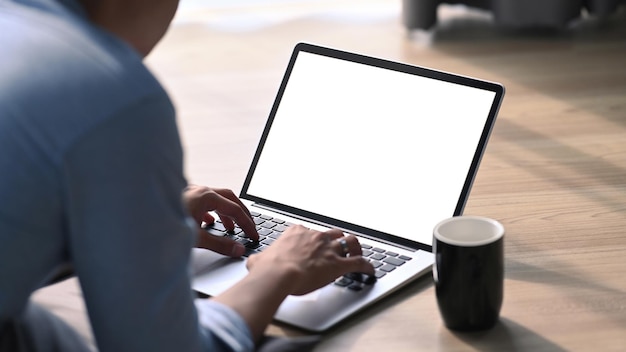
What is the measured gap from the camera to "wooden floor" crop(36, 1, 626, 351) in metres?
1.07

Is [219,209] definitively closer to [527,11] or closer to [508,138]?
[508,138]

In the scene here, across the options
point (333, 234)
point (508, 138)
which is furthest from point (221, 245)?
point (508, 138)

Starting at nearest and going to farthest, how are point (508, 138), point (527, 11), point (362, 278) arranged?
point (362, 278) < point (508, 138) < point (527, 11)

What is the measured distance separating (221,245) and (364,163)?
0.74 feet

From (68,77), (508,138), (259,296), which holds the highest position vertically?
(68,77)

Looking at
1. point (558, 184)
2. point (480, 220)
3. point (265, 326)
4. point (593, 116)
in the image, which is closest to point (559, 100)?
point (593, 116)

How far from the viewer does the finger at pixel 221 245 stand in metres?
1.21

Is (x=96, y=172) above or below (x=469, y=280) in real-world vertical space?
above

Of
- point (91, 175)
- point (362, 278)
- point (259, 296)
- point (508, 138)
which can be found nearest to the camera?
point (91, 175)

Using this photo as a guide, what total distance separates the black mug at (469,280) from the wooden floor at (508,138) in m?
0.02

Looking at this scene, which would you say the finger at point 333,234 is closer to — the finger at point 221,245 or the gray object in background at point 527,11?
the finger at point 221,245

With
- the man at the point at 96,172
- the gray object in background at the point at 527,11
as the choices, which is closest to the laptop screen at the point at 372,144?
the man at the point at 96,172

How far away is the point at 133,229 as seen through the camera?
2.64ft

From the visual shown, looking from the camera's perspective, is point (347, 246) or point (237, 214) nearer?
point (347, 246)
